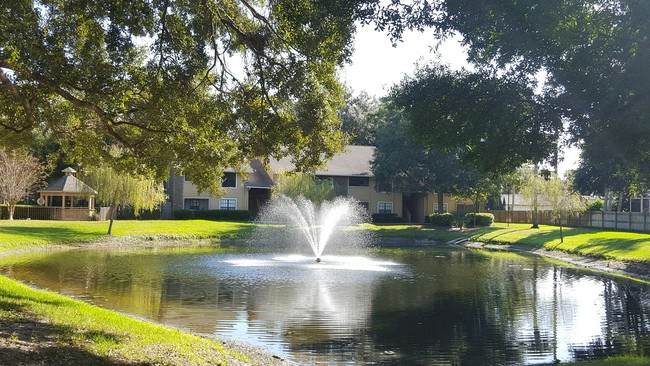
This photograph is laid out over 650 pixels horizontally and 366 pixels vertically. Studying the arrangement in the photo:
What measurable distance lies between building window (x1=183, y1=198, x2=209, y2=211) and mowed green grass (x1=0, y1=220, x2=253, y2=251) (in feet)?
29.5

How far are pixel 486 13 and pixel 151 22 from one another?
24.0ft

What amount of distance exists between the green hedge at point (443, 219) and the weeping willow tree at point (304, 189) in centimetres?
964

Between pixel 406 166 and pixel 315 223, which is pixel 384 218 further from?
pixel 315 223

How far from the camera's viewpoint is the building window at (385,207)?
210 ft

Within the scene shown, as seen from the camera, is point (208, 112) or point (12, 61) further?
point (208, 112)

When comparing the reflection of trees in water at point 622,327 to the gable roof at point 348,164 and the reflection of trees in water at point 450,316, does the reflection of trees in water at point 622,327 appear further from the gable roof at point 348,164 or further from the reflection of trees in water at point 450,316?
the gable roof at point 348,164

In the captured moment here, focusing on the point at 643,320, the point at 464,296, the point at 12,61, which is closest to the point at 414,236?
the point at 464,296

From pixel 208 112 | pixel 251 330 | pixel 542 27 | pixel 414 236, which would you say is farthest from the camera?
pixel 414 236

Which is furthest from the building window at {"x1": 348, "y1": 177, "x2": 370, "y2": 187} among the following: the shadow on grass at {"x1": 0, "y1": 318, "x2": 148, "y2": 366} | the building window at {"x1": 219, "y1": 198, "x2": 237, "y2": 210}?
the shadow on grass at {"x1": 0, "y1": 318, "x2": 148, "y2": 366}

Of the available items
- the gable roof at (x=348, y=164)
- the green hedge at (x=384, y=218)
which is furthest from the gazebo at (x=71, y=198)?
the green hedge at (x=384, y=218)

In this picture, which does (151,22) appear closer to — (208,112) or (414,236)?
(208,112)

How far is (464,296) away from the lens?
65.7 ft

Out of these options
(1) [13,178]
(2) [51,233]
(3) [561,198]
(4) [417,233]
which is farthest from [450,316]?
(1) [13,178]

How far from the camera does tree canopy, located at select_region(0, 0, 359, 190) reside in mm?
12852
